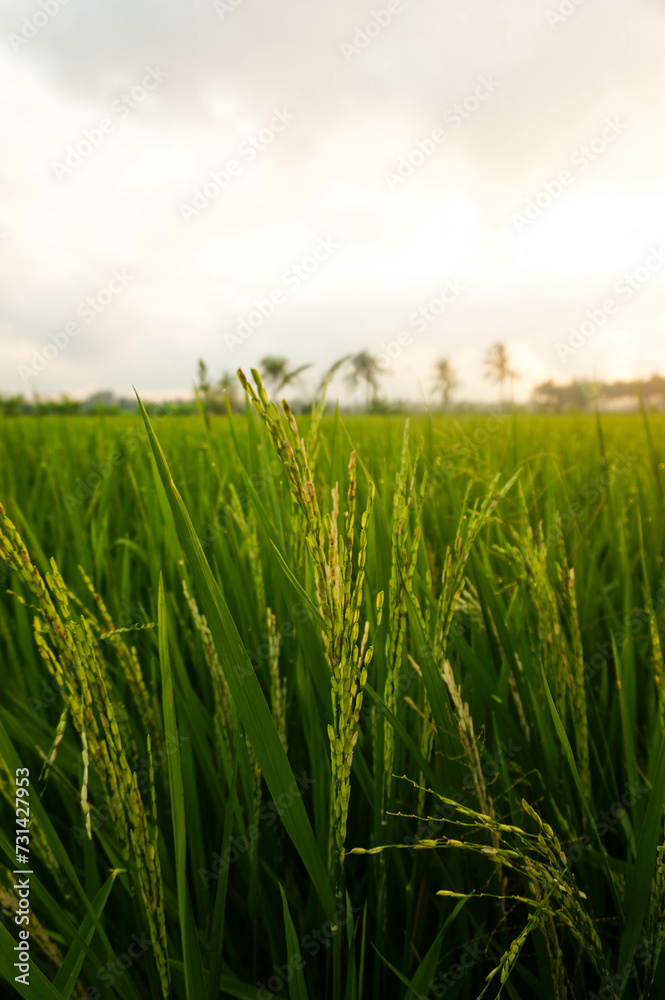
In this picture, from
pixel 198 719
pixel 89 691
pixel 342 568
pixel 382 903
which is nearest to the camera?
pixel 342 568

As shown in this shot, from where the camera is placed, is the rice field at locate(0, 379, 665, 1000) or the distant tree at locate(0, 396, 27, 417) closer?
the rice field at locate(0, 379, 665, 1000)

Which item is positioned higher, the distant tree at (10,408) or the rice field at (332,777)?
the distant tree at (10,408)

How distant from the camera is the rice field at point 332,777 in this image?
0.52m

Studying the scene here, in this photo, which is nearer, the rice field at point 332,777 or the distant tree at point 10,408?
the rice field at point 332,777

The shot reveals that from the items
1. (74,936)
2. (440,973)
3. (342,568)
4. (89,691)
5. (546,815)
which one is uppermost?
(342,568)

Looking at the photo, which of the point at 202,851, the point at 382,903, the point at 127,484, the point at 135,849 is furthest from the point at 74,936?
the point at 127,484

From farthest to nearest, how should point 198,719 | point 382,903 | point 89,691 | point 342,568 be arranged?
point 198,719
point 382,903
point 89,691
point 342,568

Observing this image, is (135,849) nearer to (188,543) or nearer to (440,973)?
(188,543)

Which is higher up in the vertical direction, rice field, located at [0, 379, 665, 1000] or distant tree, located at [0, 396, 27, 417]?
distant tree, located at [0, 396, 27, 417]

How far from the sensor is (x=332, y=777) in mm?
516

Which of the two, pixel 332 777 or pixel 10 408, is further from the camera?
pixel 10 408

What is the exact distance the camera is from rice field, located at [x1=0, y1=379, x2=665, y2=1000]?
0.52 metres

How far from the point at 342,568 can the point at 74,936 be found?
1.68 ft

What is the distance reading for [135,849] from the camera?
57 centimetres
